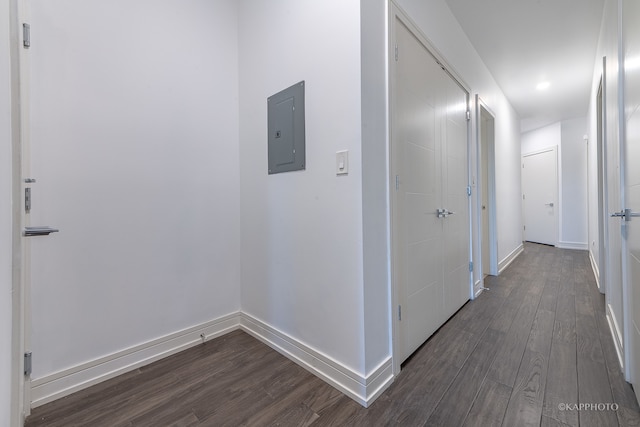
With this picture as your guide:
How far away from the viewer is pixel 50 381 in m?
1.34

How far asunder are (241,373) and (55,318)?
1.01m

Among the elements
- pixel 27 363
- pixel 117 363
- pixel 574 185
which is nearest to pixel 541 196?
pixel 574 185

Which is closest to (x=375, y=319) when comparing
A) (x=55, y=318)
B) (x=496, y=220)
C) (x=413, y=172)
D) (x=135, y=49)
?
(x=413, y=172)

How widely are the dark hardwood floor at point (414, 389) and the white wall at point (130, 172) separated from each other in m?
0.31

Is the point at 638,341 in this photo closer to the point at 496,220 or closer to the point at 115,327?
the point at 496,220

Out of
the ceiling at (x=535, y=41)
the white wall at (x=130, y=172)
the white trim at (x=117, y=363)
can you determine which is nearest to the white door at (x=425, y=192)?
the ceiling at (x=535, y=41)

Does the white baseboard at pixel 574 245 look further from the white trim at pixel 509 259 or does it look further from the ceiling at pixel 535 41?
the ceiling at pixel 535 41

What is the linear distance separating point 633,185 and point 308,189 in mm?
1585

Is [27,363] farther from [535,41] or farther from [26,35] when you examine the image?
[535,41]

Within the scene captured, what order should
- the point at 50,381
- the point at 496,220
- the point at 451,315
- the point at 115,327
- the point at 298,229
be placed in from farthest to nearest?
the point at 496,220 → the point at 451,315 → the point at 298,229 → the point at 115,327 → the point at 50,381

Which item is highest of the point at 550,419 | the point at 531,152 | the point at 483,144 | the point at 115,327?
the point at 531,152

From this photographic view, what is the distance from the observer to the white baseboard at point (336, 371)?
1.32m

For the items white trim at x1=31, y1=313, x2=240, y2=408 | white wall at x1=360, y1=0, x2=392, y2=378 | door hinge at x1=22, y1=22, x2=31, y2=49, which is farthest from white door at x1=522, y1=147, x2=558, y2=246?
door hinge at x1=22, y1=22, x2=31, y2=49

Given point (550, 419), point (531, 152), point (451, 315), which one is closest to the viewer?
point (550, 419)
